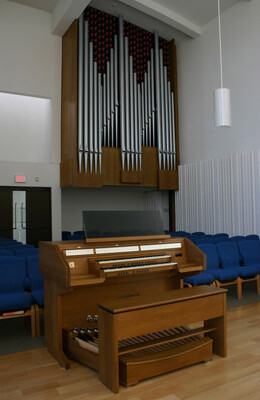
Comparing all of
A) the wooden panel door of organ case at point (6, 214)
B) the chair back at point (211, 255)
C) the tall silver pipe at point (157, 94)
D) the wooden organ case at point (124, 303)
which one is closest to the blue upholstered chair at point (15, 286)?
the wooden organ case at point (124, 303)

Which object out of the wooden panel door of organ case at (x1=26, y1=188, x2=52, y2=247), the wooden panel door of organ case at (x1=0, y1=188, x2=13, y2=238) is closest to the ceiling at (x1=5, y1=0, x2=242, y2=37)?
the wooden panel door of organ case at (x1=26, y1=188, x2=52, y2=247)

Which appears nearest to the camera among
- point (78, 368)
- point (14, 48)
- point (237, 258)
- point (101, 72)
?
point (78, 368)

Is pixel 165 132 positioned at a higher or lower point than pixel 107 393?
higher

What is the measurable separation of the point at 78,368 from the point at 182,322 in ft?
3.03

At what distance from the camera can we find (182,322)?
2812mm

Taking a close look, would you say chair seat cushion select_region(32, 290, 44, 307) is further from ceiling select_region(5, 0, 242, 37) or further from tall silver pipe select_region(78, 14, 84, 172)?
ceiling select_region(5, 0, 242, 37)

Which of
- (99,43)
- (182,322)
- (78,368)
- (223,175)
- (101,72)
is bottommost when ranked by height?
(78,368)

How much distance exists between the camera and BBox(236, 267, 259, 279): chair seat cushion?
5082 mm

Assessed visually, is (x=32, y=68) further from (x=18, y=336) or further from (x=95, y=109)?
(x=18, y=336)

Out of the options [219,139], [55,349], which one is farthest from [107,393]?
[219,139]

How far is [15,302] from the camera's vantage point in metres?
3.49

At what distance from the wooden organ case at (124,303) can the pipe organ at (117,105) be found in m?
5.30

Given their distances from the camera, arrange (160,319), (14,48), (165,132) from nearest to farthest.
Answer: (160,319), (14,48), (165,132)

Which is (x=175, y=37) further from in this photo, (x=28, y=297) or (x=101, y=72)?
(x=28, y=297)
